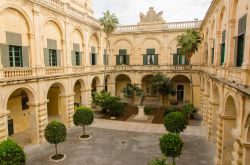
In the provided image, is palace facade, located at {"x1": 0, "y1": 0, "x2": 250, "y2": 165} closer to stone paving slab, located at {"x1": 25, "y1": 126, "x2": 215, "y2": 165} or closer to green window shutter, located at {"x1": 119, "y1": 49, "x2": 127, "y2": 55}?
green window shutter, located at {"x1": 119, "y1": 49, "x2": 127, "y2": 55}

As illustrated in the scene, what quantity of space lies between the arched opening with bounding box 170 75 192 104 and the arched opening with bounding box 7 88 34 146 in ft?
77.8

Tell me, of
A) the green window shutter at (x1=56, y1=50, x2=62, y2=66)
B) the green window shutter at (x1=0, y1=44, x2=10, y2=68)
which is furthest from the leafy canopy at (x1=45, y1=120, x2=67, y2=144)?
the green window shutter at (x1=56, y1=50, x2=62, y2=66)

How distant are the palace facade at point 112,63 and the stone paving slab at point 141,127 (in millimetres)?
2044

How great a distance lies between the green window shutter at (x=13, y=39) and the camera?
15.4 m

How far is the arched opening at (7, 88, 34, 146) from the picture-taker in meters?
19.6

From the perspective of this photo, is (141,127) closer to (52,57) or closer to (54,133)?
(54,133)

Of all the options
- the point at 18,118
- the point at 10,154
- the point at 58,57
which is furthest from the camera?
the point at 58,57

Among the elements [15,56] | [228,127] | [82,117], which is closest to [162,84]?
[82,117]

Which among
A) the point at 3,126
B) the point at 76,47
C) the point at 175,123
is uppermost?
the point at 76,47

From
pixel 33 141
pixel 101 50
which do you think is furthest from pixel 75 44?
pixel 33 141

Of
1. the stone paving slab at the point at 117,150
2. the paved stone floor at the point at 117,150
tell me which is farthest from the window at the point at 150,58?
the stone paving slab at the point at 117,150

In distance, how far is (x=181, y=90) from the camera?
34.7m

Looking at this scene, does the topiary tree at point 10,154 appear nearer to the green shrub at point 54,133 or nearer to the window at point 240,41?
the green shrub at point 54,133

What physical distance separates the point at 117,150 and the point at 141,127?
6.55 m
